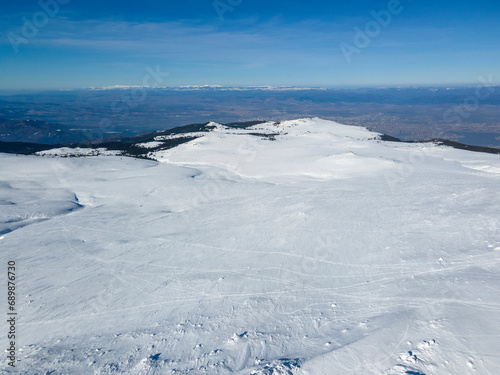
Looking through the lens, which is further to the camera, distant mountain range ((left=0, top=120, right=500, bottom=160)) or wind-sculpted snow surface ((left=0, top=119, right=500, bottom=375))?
distant mountain range ((left=0, top=120, right=500, bottom=160))

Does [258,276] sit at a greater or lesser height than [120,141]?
greater

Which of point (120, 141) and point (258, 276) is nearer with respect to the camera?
point (258, 276)

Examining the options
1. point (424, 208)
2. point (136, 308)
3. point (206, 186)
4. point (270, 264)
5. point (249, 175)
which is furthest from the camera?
point (249, 175)

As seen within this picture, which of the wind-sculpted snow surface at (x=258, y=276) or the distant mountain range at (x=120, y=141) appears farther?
the distant mountain range at (x=120, y=141)

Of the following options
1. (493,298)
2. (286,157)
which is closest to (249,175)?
(286,157)

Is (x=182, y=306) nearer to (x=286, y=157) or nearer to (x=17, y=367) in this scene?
(x=17, y=367)

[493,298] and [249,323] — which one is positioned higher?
[493,298]

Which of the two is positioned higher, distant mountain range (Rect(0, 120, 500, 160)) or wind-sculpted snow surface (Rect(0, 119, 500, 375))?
wind-sculpted snow surface (Rect(0, 119, 500, 375))

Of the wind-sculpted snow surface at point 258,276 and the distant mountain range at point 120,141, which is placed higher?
the wind-sculpted snow surface at point 258,276
